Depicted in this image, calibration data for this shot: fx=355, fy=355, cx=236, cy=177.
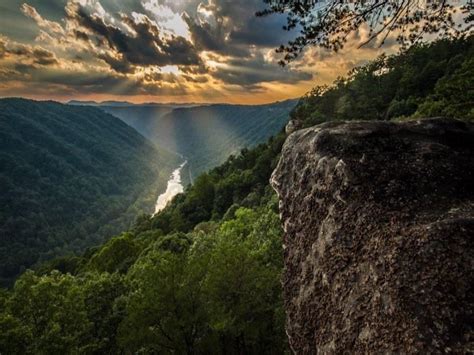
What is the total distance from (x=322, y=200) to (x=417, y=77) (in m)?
79.6

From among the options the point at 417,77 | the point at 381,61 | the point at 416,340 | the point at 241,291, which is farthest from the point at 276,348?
the point at 381,61

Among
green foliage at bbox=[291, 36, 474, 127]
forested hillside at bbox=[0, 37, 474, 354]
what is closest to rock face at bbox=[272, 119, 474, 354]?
forested hillside at bbox=[0, 37, 474, 354]

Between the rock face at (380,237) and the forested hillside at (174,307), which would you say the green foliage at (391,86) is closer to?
the forested hillside at (174,307)

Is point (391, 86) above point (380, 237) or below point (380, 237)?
below

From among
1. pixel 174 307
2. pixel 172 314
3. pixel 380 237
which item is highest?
pixel 380 237

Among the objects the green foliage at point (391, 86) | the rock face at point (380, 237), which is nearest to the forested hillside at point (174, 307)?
the rock face at point (380, 237)

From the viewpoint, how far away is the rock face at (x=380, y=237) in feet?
19.1

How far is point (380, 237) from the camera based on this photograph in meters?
7.17

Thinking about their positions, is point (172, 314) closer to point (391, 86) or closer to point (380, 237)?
point (380, 237)

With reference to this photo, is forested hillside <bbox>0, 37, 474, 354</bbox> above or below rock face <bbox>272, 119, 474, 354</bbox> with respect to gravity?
below

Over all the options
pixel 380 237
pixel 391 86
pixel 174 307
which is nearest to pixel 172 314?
pixel 174 307

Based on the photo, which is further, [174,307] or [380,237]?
[174,307]

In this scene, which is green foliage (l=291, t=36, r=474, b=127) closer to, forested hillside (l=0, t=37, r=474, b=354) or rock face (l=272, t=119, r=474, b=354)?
forested hillside (l=0, t=37, r=474, b=354)

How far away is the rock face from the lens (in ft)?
19.1
